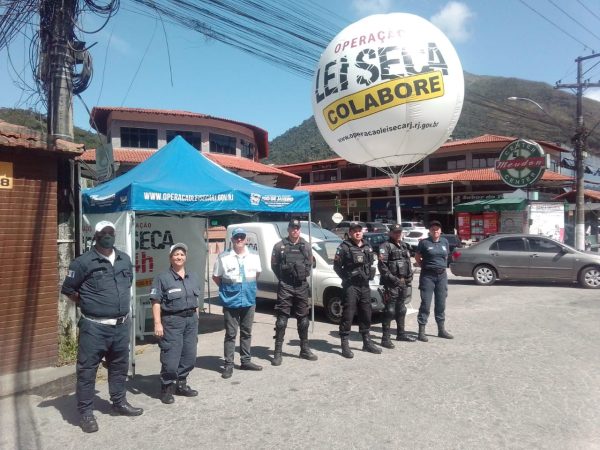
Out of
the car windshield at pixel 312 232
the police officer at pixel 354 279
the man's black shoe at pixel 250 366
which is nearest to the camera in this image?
the man's black shoe at pixel 250 366

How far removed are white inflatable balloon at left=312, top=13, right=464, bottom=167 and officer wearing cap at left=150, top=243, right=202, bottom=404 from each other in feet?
18.3

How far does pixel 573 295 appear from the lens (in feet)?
34.4

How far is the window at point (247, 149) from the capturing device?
117ft

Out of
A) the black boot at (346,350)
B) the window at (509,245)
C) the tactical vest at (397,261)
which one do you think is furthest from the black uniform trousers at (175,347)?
the window at (509,245)

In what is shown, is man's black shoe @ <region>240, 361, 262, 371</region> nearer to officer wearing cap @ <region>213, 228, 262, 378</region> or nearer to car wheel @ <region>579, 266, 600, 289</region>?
officer wearing cap @ <region>213, 228, 262, 378</region>

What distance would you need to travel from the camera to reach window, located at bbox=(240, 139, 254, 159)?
35.6m

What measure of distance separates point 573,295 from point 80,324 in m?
10.3

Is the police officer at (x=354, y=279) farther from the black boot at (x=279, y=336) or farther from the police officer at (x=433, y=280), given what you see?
the police officer at (x=433, y=280)

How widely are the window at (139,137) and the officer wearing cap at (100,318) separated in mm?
28824

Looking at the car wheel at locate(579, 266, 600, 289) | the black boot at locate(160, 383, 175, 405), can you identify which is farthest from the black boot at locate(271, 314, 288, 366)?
the car wheel at locate(579, 266, 600, 289)

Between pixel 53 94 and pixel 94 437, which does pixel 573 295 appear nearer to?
pixel 94 437

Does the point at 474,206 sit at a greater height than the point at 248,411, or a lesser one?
greater

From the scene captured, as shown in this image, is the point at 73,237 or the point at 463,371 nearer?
the point at 463,371

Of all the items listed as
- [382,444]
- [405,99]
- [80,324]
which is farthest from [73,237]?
[405,99]
